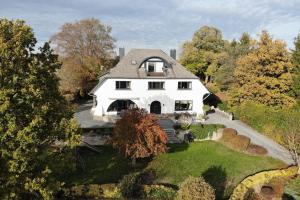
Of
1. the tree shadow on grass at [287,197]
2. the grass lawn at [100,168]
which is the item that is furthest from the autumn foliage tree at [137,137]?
the tree shadow on grass at [287,197]

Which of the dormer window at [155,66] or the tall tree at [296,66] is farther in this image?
the dormer window at [155,66]

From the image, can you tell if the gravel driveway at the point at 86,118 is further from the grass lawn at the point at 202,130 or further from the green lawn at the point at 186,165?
the grass lawn at the point at 202,130

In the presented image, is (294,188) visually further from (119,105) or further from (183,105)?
(119,105)

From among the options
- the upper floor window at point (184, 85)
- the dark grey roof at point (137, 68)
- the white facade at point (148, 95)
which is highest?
the dark grey roof at point (137, 68)

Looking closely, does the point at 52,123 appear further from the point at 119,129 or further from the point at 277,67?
the point at 277,67

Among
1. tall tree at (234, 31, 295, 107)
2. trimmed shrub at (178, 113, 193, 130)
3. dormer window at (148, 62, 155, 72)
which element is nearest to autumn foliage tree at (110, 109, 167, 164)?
trimmed shrub at (178, 113, 193, 130)

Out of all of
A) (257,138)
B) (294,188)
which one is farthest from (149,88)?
(294,188)

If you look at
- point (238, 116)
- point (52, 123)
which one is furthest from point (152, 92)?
point (52, 123)

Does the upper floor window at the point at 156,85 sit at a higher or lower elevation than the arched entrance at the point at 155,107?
higher
